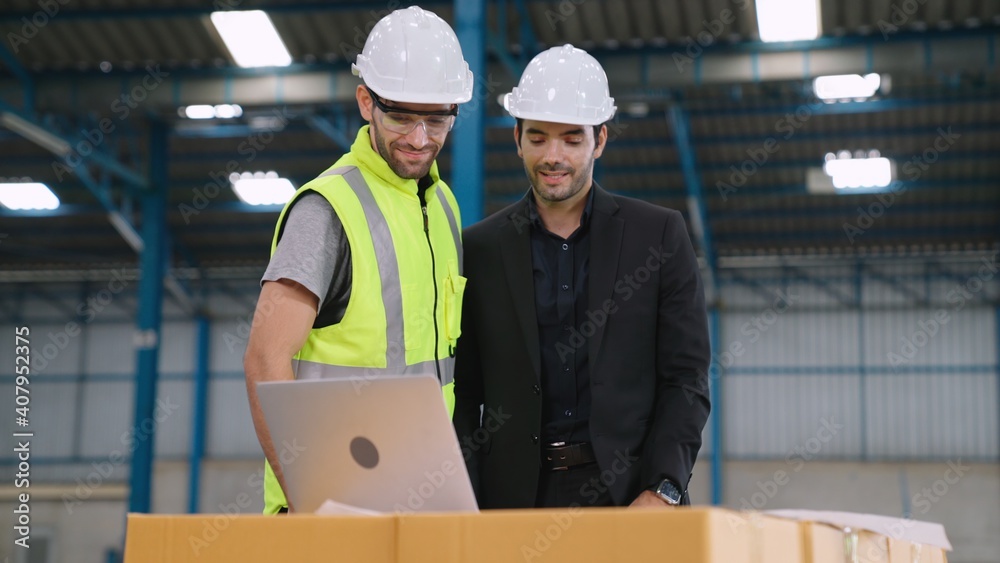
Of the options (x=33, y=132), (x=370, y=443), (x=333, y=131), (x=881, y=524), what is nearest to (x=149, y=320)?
(x=33, y=132)

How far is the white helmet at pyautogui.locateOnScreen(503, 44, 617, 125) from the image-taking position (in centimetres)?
333

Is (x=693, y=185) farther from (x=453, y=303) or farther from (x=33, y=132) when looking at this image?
A: (x=453, y=303)

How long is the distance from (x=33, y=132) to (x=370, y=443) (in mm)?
14569

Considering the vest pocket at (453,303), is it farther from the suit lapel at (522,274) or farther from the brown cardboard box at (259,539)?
the brown cardboard box at (259,539)

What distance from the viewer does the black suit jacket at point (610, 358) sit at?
3121mm

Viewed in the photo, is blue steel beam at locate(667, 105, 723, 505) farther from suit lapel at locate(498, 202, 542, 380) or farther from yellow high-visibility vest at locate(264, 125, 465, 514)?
yellow high-visibility vest at locate(264, 125, 465, 514)

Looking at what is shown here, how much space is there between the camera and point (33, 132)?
1519 cm

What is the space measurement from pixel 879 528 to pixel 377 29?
1938 millimetres

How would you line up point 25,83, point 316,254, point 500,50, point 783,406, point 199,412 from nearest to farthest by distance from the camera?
point 316,254 → point 500,50 → point 25,83 → point 783,406 → point 199,412

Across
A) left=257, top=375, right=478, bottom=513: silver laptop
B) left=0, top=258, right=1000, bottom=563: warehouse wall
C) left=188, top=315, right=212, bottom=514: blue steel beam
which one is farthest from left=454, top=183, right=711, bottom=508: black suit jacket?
left=188, top=315, right=212, bottom=514: blue steel beam

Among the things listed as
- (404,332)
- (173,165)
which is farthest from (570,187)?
(173,165)

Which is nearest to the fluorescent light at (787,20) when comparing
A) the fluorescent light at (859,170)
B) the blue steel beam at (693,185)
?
the blue steel beam at (693,185)

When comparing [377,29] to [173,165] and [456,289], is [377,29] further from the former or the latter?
[173,165]

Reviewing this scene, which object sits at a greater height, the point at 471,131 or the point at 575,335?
the point at 471,131
